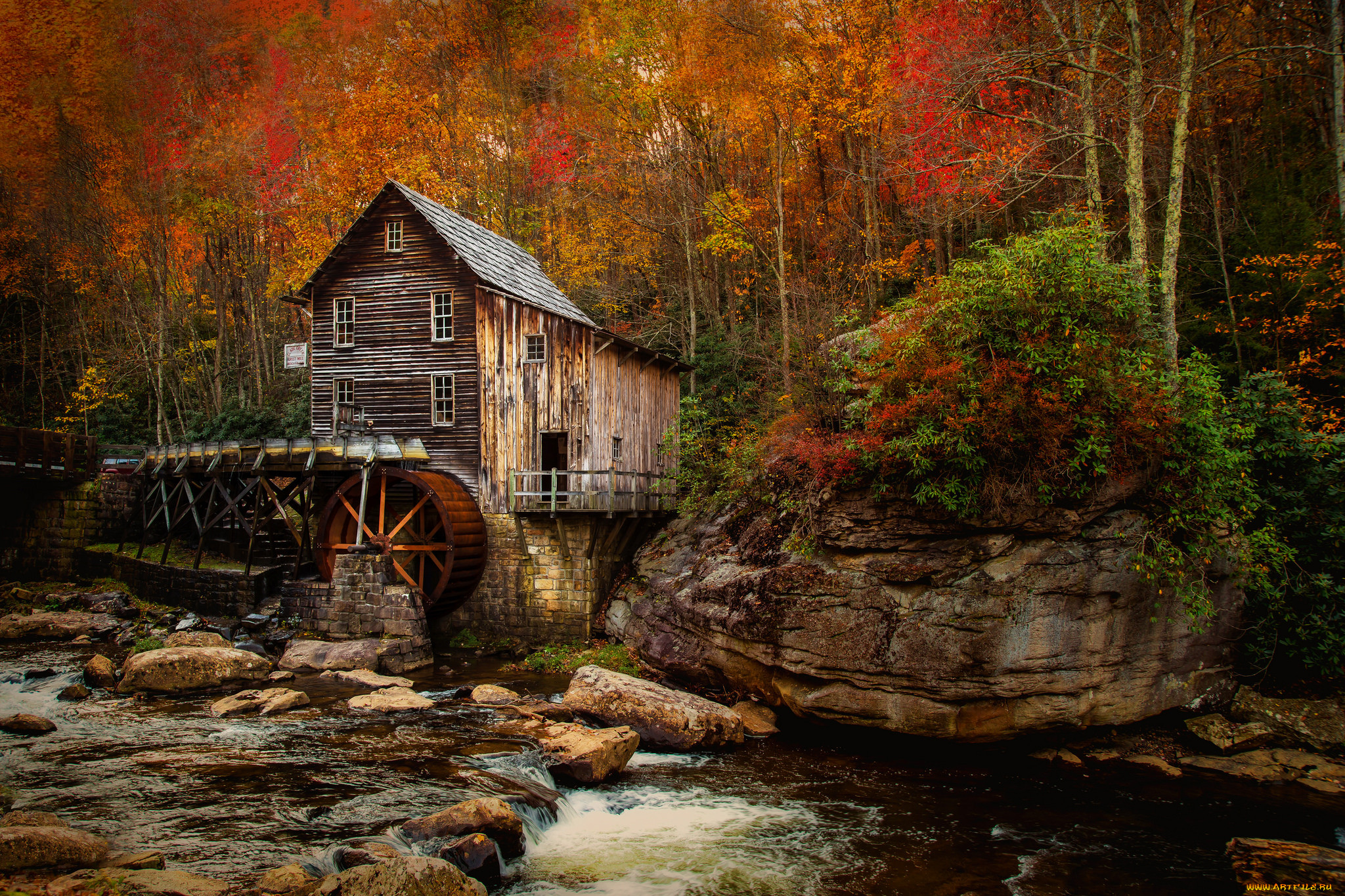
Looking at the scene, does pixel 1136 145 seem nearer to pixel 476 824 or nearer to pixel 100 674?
pixel 476 824

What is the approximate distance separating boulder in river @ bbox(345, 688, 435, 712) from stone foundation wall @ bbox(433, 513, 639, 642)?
4.02m

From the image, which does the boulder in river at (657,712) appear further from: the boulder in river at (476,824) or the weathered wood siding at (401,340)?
the weathered wood siding at (401,340)

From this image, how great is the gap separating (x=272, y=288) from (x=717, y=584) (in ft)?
70.7

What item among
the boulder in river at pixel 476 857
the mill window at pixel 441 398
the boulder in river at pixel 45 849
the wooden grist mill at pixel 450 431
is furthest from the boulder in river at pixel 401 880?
the mill window at pixel 441 398

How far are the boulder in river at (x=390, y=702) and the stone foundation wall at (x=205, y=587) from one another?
6502mm

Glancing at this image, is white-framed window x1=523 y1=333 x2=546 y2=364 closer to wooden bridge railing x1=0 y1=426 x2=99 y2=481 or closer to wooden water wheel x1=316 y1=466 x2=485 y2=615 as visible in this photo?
wooden water wheel x1=316 y1=466 x2=485 y2=615

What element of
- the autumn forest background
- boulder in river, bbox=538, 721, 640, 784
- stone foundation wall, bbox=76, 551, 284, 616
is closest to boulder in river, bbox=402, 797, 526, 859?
boulder in river, bbox=538, 721, 640, 784

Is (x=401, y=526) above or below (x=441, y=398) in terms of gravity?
below

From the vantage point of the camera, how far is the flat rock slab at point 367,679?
11852mm

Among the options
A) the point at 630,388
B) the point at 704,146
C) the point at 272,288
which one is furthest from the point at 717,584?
the point at 272,288

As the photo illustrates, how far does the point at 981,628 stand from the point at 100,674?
13.3 metres

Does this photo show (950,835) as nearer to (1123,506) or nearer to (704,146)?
(1123,506)

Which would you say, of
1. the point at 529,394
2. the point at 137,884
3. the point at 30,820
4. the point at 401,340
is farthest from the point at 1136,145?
the point at 30,820

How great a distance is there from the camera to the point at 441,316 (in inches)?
652
